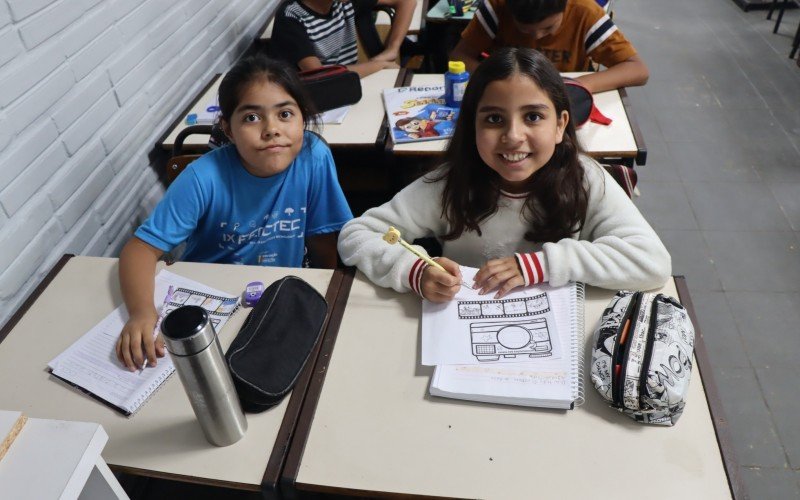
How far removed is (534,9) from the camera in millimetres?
2096

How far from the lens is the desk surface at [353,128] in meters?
1.99

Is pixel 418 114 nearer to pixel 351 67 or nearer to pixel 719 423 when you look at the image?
pixel 351 67

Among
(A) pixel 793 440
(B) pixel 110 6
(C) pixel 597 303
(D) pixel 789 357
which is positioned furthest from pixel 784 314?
(B) pixel 110 6

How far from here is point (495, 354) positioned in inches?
43.3

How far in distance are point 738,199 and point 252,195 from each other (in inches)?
94.1

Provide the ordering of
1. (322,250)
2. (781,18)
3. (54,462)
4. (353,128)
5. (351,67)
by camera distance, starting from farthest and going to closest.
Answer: (781,18) → (351,67) → (353,128) → (322,250) → (54,462)

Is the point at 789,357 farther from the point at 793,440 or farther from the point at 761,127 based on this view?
the point at 761,127

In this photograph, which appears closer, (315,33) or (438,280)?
(438,280)

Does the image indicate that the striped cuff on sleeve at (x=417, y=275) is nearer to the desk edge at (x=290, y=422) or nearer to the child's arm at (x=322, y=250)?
the desk edge at (x=290, y=422)

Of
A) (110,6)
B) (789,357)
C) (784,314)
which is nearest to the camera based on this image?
(110,6)

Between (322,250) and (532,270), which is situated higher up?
(532,270)

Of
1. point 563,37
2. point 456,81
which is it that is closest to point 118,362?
point 456,81

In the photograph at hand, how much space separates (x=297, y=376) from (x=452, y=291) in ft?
1.18

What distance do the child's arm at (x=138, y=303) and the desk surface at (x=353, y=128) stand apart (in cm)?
73
